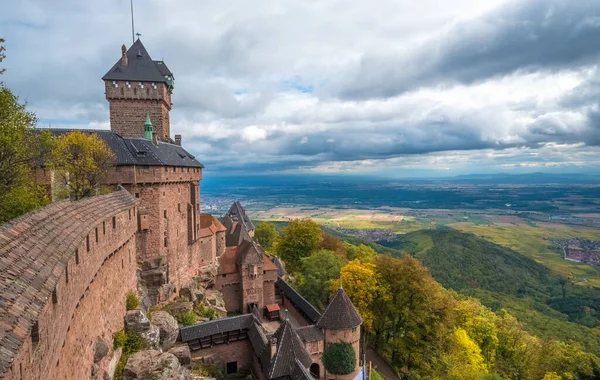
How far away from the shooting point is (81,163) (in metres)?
18.3

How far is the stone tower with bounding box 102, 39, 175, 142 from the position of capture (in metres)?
24.8

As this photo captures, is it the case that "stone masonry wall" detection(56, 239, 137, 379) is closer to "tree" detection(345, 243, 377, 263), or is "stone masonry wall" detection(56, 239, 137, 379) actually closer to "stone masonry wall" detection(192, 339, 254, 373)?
"stone masonry wall" detection(192, 339, 254, 373)

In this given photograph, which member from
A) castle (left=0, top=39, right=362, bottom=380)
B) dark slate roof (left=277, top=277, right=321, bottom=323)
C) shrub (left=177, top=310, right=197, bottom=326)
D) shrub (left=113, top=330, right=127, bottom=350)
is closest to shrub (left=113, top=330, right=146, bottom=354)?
shrub (left=113, top=330, right=127, bottom=350)

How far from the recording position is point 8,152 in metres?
14.4

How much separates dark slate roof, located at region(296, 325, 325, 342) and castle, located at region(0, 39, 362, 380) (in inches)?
2.9

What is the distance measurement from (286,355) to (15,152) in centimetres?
1748

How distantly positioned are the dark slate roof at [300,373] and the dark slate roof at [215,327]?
633 cm

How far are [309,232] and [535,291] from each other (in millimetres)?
79434

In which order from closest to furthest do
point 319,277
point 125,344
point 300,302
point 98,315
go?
point 98,315 → point 125,344 → point 300,302 → point 319,277

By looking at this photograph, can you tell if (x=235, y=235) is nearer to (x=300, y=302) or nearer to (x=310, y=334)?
(x=300, y=302)

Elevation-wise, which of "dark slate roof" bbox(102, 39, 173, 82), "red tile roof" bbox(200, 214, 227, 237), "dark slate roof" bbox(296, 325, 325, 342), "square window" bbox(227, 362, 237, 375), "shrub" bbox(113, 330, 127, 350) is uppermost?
"dark slate roof" bbox(102, 39, 173, 82)

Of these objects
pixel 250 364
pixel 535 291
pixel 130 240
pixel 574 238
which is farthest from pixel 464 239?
pixel 130 240

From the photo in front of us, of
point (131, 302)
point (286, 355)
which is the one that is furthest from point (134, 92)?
point (286, 355)

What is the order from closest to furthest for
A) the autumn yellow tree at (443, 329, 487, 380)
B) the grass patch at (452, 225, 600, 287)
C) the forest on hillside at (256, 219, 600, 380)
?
the autumn yellow tree at (443, 329, 487, 380) → the forest on hillside at (256, 219, 600, 380) → the grass patch at (452, 225, 600, 287)
